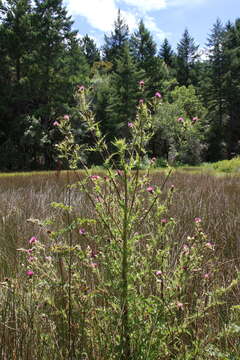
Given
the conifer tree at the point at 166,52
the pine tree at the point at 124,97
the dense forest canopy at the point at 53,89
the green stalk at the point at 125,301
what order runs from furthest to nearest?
the conifer tree at the point at 166,52, the pine tree at the point at 124,97, the dense forest canopy at the point at 53,89, the green stalk at the point at 125,301

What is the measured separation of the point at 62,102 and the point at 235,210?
23781 millimetres

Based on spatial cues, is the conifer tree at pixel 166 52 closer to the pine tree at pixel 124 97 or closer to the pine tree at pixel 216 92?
the pine tree at pixel 216 92

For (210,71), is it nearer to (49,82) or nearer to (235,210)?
(49,82)

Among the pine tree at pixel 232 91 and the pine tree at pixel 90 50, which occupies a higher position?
the pine tree at pixel 90 50

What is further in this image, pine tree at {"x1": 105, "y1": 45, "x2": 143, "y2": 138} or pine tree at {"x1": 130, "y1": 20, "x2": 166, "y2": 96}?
pine tree at {"x1": 130, "y1": 20, "x2": 166, "y2": 96}

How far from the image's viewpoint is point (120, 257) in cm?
125

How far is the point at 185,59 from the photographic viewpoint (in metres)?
43.2

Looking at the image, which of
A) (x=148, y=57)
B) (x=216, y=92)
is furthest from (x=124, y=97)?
(x=216, y=92)

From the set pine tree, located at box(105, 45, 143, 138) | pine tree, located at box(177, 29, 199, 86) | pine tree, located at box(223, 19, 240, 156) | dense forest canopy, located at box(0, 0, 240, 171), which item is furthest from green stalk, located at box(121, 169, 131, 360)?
pine tree, located at box(177, 29, 199, 86)

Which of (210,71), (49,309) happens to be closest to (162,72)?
(210,71)

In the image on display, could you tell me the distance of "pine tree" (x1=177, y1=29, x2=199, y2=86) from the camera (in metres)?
42.8

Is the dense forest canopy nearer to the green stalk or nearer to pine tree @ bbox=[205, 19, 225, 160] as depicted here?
pine tree @ bbox=[205, 19, 225, 160]

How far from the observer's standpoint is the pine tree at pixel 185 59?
140 ft

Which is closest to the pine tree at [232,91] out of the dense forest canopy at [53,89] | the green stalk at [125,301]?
the dense forest canopy at [53,89]
